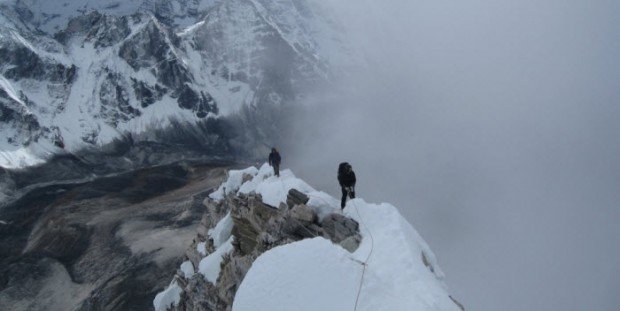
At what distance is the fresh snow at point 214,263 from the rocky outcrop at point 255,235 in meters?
0.44

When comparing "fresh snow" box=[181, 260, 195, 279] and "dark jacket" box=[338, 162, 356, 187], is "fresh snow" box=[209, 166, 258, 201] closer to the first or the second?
"fresh snow" box=[181, 260, 195, 279]

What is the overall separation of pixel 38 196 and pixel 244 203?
556 ft

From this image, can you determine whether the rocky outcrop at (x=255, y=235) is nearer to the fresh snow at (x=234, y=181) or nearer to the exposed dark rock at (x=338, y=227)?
the exposed dark rock at (x=338, y=227)

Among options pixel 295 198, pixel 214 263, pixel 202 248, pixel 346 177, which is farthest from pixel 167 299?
pixel 346 177

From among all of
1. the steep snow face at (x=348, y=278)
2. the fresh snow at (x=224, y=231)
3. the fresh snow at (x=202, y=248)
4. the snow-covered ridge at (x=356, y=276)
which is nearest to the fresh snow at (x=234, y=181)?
the fresh snow at (x=202, y=248)

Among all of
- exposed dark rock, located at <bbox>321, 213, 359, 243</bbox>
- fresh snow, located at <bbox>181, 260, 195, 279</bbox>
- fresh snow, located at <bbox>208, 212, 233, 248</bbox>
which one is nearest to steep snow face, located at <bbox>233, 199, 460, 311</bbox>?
exposed dark rock, located at <bbox>321, 213, 359, 243</bbox>

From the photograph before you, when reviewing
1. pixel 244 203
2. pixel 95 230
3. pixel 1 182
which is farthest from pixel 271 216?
pixel 1 182

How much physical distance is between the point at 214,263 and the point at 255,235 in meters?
5.93

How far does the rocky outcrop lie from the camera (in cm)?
2236

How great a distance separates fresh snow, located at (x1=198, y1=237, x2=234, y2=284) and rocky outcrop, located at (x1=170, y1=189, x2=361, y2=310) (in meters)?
0.44

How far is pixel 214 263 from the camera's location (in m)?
34.4

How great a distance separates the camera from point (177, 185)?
189 meters

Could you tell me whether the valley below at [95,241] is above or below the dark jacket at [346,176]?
below

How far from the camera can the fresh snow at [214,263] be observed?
110 ft
